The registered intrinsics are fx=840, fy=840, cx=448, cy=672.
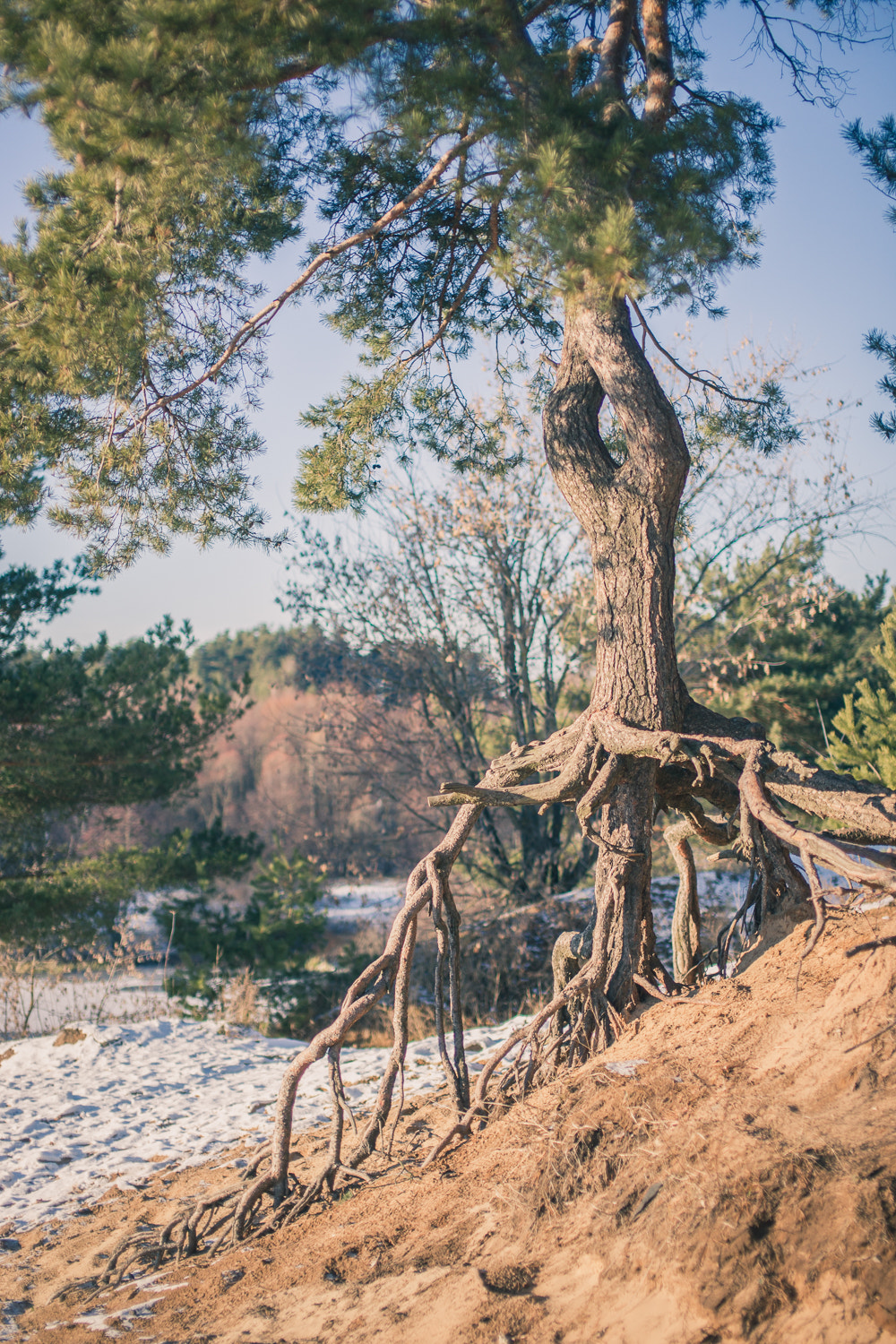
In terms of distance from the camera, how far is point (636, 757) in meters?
3.89

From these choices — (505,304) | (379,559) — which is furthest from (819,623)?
(505,304)

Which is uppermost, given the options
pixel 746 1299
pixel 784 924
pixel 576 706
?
pixel 576 706

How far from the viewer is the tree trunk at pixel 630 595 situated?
3828 millimetres

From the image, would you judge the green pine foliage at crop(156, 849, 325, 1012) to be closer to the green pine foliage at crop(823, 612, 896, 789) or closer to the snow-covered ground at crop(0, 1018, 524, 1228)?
the snow-covered ground at crop(0, 1018, 524, 1228)

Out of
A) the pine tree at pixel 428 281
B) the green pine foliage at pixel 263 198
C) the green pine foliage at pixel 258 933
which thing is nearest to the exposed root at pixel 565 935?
the pine tree at pixel 428 281

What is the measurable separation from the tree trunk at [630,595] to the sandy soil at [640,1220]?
1.62 ft

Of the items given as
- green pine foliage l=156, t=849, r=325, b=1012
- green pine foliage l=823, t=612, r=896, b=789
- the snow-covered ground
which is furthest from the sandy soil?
green pine foliage l=156, t=849, r=325, b=1012

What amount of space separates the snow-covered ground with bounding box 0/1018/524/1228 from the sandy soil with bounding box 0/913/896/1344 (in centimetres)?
88

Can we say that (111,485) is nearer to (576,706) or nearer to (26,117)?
(26,117)

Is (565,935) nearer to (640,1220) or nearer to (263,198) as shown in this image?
(640,1220)

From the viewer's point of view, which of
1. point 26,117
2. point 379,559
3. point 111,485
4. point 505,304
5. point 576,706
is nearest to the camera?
point 26,117

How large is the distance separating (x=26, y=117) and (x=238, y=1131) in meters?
4.91

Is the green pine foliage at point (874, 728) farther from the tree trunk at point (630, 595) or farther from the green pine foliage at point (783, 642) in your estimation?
the tree trunk at point (630, 595)

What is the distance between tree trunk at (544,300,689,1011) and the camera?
151 inches
